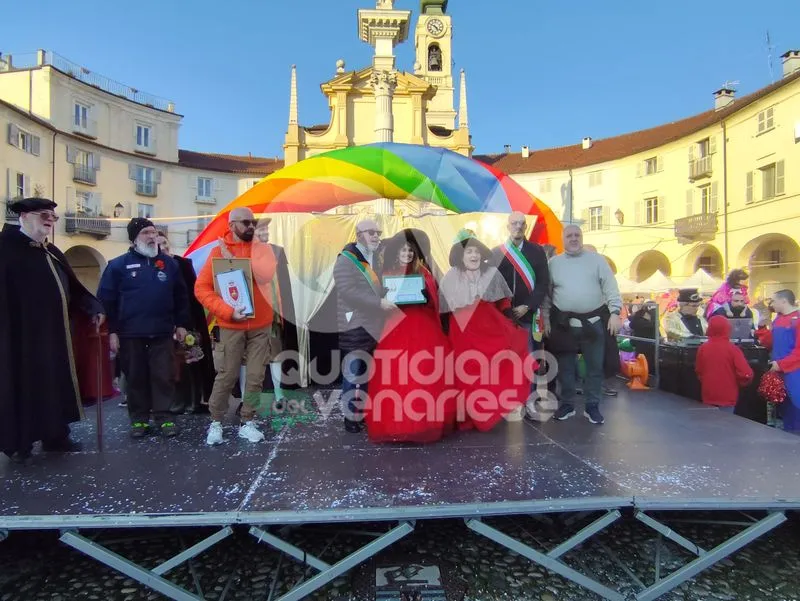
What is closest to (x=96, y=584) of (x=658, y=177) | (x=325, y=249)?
(x=325, y=249)

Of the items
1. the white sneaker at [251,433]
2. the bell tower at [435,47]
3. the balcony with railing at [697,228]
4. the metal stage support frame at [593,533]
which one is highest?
the bell tower at [435,47]

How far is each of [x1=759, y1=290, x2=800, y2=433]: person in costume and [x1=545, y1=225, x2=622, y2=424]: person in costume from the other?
1840 millimetres

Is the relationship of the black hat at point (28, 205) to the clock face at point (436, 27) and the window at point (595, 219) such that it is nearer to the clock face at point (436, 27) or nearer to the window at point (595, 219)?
the window at point (595, 219)

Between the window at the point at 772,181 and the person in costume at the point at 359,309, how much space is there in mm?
24224

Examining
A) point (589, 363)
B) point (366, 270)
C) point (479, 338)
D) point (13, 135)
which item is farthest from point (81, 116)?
point (589, 363)

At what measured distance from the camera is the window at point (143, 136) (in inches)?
1312

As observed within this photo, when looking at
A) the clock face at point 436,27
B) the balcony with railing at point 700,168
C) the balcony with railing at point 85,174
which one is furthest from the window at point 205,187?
the balcony with railing at point 700,168

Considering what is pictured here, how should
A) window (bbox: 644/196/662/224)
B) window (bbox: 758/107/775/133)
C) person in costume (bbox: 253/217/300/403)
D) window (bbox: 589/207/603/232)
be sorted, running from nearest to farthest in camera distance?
person in costume (bbox: 253/217/300/403)
window (bbox: 758/107/775/133)
window (bbox: 644/196/662/224)
window (bbox: 589/207/603/232)

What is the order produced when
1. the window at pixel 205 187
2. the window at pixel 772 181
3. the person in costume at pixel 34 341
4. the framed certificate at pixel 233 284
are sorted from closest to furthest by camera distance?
the person in costume at pixel 34 341 → the framed certificate at pixel 233 284 → the window at pixel 772 181 → the window at pixel 205 187

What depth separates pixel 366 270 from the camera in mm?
3758

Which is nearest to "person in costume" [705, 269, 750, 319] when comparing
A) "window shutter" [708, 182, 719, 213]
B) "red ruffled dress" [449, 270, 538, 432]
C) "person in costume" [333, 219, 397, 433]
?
"red ruffled dress" [449, 270, 538, 432]

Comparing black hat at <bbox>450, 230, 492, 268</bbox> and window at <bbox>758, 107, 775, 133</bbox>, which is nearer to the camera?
black hat at <bbox>450, 230, 492, 268</bbox>

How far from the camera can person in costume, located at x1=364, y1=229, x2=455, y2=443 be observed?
11.9 feet

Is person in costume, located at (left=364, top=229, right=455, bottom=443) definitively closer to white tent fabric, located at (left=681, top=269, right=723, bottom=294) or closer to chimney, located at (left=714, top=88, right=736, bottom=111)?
white tent fabric, located at (left=681, top=269, right=723, bottom=294)
